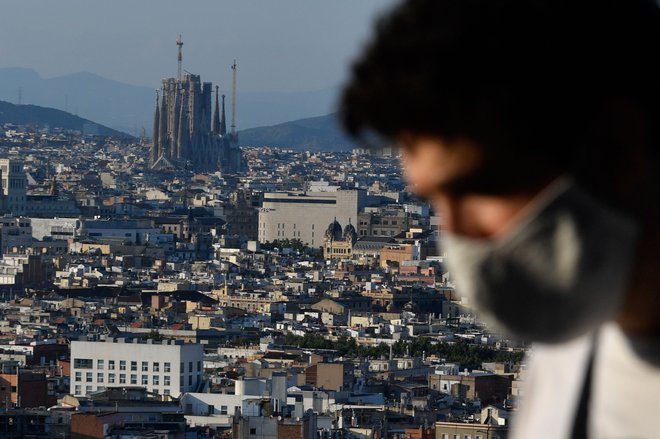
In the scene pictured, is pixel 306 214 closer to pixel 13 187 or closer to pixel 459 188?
pixel 13 187

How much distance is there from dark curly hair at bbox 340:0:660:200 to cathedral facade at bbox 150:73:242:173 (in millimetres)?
118938

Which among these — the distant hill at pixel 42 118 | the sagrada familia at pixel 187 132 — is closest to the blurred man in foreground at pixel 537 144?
the sagrada familia at pixel 187 132

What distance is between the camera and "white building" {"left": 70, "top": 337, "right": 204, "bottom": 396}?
37719 millimetres

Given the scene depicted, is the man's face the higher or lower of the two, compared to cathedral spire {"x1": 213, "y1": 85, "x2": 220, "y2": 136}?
lower

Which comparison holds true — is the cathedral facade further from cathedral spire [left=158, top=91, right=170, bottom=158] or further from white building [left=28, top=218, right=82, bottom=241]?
white building [left=28, top=218, right=82, bottom=241]

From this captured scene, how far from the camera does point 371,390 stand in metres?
37.2

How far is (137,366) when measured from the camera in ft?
127

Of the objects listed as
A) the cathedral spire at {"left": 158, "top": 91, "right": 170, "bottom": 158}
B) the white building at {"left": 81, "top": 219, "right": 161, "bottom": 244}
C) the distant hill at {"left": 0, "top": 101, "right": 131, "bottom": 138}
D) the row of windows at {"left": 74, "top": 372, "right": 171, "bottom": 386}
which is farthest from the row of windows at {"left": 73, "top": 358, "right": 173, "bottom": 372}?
the distant hill at {"left": 0, "top": 101, "right": 131, "bottom": 138}

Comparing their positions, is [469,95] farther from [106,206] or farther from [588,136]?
[106,206]

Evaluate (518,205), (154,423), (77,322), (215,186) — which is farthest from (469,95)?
(215,186)

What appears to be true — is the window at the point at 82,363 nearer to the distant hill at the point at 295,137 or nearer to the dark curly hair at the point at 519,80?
the dark curly hair at the point at 519,80

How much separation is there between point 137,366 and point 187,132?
85160mm

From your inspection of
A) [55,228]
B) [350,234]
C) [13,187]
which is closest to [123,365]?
[350,234]

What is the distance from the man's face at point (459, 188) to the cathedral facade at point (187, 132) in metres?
119
